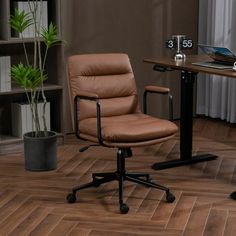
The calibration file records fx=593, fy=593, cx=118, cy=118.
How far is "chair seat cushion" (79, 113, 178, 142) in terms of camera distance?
3773 millimetres

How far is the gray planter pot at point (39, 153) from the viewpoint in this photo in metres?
4.77

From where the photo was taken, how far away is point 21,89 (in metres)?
5.19

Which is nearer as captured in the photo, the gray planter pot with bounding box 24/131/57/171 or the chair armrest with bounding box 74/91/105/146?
the chair armrest with bounding box 74/91/105/146

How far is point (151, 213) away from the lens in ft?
12.6

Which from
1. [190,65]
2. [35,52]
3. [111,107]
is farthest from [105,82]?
[35,52]

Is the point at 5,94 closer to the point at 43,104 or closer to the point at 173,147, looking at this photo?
the point at 43,104

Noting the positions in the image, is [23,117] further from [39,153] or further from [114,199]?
[114,199]

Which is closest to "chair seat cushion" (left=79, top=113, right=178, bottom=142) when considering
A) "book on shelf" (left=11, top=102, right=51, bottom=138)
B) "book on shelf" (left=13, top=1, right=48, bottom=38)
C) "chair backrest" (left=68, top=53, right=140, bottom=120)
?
"chair backrest" (left=68, top=53, right=140, bottom=120)

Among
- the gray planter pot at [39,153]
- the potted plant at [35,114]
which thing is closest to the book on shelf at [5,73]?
the potted plant at [35,114]

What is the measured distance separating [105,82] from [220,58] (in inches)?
35.7

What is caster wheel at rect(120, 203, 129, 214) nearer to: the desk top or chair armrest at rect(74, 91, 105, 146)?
chair armrest at rect(74, 91, 105, 146)

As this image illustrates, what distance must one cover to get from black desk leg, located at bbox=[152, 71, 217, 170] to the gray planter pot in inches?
33.7

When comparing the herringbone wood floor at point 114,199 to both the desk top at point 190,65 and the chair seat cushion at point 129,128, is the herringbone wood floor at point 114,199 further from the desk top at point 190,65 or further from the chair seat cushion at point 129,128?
the desk top at point 190,65

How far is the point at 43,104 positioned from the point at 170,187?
1.49m
